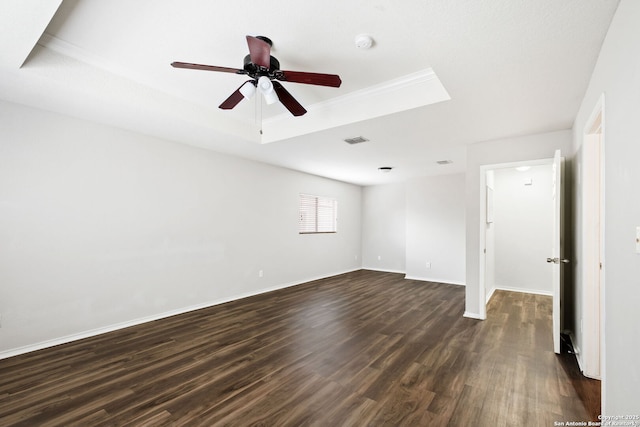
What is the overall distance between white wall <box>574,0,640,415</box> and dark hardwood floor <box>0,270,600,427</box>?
2.52ft

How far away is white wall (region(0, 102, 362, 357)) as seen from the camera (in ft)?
9.46

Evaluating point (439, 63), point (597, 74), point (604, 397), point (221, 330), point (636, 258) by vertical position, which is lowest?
point (221, 330)

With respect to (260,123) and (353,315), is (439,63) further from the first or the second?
(353,315)

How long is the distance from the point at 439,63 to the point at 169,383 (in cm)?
330

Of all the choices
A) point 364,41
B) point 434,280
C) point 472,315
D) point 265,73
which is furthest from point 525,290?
point 265,73

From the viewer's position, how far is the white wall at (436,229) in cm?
636

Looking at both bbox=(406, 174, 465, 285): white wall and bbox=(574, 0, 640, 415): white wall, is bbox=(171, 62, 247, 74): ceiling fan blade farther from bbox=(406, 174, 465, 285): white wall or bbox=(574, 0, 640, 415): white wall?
bbox=(406, 174, 465, 285): white wall

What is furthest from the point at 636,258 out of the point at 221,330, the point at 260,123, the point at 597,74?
the point at 260,123

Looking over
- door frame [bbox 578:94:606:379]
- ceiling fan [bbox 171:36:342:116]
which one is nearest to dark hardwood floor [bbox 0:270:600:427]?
door frame [bbox 578:94:606:379]

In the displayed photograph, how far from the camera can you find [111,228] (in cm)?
350

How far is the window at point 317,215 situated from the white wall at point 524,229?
3.61 m

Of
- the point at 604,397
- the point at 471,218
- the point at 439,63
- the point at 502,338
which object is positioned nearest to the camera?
the point at 604,397

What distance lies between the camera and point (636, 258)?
124 centimetres

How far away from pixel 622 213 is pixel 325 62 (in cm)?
226
